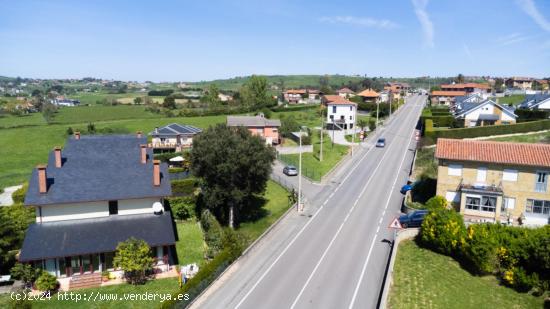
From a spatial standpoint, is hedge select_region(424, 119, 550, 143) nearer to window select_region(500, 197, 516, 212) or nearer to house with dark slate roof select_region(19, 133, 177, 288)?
window select_region(500, 197, 516, 212)

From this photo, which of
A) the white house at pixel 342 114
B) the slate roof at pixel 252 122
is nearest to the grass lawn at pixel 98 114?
the slate roof at pixel 252 122

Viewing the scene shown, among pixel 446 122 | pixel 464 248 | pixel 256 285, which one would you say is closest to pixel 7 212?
pixel 256 285

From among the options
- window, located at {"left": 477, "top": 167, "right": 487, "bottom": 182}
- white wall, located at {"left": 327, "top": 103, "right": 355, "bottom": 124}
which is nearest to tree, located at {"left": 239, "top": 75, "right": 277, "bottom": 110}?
white wall, located at {"left": 327, "top": 103, "right": 355, "bottom": 124}

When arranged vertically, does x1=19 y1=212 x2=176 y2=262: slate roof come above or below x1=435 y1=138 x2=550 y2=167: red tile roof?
below

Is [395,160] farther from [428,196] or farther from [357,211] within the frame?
[357,211]

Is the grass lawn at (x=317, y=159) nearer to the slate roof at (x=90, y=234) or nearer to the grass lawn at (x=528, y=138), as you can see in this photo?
the grass lawn at (x=528, y=138)

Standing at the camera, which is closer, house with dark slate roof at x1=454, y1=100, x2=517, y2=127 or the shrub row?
the shrub row
